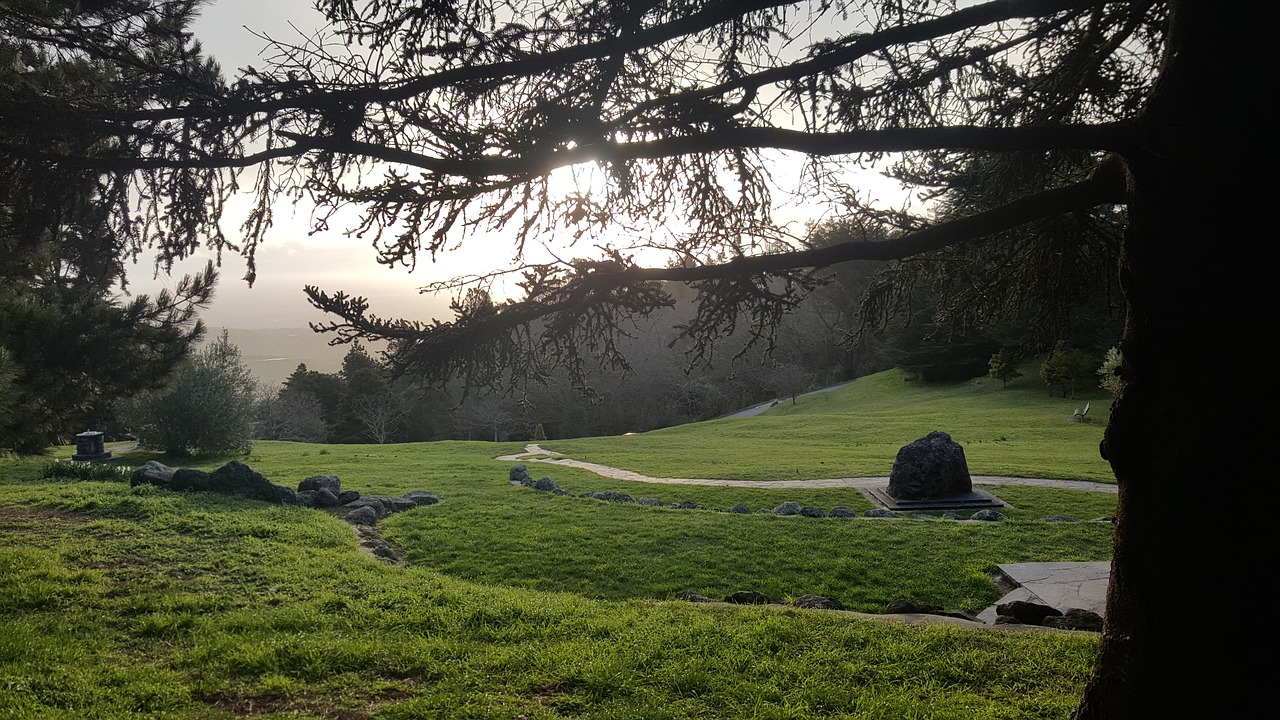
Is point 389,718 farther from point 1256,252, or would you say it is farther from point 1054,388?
point 1054,388

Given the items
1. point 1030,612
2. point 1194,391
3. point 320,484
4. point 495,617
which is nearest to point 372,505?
point 320,484

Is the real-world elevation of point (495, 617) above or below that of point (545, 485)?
above

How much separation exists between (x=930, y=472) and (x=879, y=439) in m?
13.2

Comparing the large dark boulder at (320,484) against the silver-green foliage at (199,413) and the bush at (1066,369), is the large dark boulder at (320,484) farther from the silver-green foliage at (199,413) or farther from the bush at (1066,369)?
the bush at (1066,369)

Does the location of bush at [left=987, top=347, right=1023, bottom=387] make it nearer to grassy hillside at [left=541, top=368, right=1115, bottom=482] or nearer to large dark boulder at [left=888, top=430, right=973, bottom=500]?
grassy hillside at [left=541, top=368, right=1115, bottom=482]

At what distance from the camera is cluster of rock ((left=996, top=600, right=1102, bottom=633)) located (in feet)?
20.3

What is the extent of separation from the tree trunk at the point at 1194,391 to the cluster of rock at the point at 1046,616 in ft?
11.2

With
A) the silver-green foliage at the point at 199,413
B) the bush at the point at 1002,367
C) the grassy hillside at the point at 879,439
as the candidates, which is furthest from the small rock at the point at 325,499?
the bush at the point at 1002,367

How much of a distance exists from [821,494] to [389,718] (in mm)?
12316

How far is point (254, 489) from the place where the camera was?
1216 centimetres

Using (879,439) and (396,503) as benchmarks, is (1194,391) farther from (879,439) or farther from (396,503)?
(879,439)

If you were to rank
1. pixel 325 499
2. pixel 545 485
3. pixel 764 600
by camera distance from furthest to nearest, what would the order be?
pixel 545 485, pixel 325 499, pixel 764 600

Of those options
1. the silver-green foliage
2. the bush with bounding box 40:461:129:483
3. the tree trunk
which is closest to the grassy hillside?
the silver-green foliage

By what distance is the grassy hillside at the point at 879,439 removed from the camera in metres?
18.9
